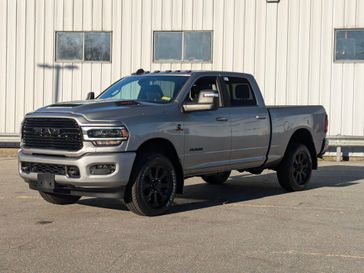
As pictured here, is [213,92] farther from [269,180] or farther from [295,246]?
[269,180]

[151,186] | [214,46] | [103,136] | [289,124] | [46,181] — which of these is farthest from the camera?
[214,46]

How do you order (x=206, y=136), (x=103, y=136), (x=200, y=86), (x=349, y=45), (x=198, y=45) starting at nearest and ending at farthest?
1. (x=103, y=136)
2. (x=206, y=136)
3. (x=200, y=86)
4. (x=349, y=45)
5. (x=198, y=45)

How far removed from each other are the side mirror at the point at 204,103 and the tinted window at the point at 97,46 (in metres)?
10.3

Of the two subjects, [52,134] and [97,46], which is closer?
[52,134]

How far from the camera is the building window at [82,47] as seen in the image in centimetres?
1808

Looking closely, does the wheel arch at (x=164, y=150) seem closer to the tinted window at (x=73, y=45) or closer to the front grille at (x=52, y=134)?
the front grille at (x=52, y=134)

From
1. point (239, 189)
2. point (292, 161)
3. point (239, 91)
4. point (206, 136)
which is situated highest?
point (239, 91)

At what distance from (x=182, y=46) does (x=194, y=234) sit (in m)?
11.5

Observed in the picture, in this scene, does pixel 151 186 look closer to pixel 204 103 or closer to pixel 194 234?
pixel 194 234

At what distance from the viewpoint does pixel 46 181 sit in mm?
7566

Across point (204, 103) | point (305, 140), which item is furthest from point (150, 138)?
point (305, 140)

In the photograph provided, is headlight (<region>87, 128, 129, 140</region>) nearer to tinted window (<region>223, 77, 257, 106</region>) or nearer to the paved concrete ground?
the paved concrete ground

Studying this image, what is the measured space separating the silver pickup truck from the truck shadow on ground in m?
0.51

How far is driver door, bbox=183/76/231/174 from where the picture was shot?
8242 millimetres
